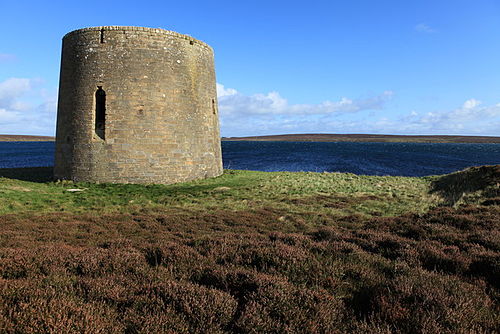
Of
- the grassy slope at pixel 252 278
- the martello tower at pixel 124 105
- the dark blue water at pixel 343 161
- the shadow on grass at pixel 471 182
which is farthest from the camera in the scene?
the dark blue water at pixel 343 161

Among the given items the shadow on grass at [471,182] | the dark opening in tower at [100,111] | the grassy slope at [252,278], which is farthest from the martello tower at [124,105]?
the shadow on grass at [471,182]

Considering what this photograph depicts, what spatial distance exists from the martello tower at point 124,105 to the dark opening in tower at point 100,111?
6cm

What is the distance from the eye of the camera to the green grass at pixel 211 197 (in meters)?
13.3

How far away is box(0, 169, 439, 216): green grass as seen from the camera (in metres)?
13.3

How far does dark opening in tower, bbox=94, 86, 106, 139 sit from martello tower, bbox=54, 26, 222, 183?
0.19 feet

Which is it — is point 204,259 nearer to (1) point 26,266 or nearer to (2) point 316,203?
(1) point 26,266

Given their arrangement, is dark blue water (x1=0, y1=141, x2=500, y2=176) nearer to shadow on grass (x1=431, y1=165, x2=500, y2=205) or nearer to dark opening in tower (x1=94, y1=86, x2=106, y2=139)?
shadow on grass (x1=431, y1=165, x2=500, y2=205)

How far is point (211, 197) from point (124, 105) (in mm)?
7814

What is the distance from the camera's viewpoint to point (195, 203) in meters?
14.6

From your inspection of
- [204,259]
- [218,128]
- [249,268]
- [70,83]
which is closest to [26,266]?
[204,259]

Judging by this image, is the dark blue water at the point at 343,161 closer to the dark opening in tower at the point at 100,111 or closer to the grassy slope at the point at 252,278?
the dark opening in tower at the point at 100,111

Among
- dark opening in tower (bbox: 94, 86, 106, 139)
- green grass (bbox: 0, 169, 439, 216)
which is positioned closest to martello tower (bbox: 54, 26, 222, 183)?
dark opening in tower (bbox: 94, 86, 106, 139)

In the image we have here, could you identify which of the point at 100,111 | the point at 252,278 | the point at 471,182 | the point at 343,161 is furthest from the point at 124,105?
the point at 343,161

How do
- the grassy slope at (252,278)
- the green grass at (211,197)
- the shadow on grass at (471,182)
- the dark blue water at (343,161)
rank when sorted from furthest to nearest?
1. the dark blue water at (343,161)
2. the shadow on grass at (471,182)
3. the green grass at (211,197)
4. the grassy slope at (252,278)
